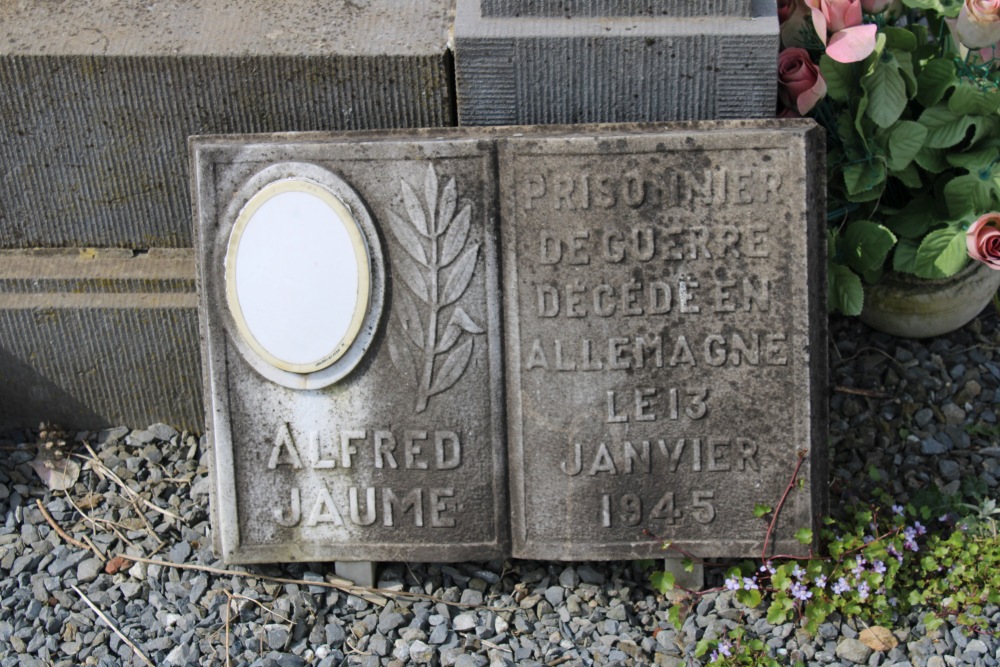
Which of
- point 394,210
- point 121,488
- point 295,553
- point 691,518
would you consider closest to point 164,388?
point 121,488

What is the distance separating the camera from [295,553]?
109 inches

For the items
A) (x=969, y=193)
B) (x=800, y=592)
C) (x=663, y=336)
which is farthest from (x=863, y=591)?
(x=969, y=193)

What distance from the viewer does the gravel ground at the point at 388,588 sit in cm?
265

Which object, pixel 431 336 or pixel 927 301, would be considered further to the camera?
pixel 927 301

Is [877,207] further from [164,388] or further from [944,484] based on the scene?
[164,388]

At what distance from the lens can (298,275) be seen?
2654 mm

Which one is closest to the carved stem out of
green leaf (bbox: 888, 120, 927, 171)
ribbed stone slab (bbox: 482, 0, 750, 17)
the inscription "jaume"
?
the inscription "jaume"

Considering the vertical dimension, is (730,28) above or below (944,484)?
above

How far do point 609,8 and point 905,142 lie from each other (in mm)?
855

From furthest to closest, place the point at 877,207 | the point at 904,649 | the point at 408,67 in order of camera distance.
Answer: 1. the point at 877,207
2. the point at 408,67
3. the point at 904,649

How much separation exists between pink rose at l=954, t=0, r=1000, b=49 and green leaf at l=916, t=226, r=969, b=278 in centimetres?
47

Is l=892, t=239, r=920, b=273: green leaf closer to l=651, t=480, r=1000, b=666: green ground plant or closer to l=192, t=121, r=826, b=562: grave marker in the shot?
l=192, t=121, r=826, b=562: grave marker

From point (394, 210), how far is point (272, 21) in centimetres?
67

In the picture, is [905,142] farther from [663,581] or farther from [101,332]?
[101,332]
